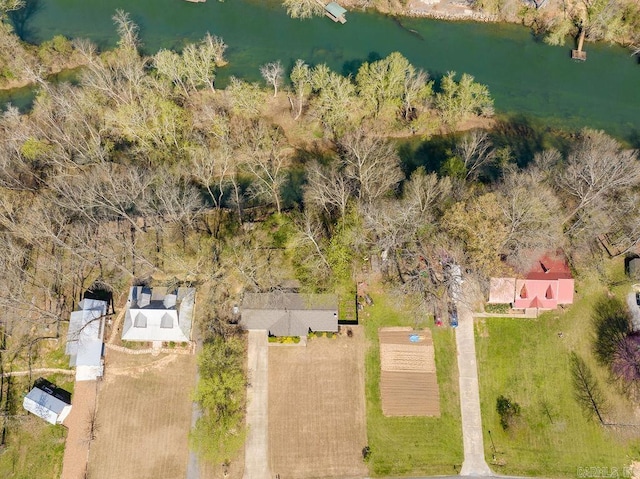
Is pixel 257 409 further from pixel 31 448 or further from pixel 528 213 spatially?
pixel 528 213

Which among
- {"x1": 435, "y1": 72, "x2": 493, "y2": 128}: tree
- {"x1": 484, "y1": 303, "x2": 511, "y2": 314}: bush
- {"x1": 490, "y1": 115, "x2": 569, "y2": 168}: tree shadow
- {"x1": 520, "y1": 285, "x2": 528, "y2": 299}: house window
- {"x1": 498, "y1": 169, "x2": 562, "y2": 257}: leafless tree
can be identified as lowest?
{"x1": 484, "y1": 303, "x2": 511, "y2": 314}: bush

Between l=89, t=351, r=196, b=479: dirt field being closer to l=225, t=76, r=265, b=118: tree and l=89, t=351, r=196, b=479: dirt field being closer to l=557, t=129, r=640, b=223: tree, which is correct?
l=225, t=76, r=265, b=118: tree

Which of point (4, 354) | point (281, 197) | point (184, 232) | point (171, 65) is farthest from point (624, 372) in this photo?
point (4, 354)

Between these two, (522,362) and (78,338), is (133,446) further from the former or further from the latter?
(522,362)

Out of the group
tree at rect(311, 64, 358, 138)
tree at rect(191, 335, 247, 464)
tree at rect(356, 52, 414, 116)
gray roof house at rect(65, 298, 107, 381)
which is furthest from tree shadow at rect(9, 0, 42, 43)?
tree at rect(191, 335, 247, 464)

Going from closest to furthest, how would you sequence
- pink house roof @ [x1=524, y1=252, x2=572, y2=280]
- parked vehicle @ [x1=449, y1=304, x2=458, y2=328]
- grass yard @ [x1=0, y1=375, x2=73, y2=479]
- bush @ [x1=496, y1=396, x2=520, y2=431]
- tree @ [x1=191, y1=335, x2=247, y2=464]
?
tree @ [x1=191, y1=335, x2=247, y2=464] → grass yard @ [x1=0, y1=375, x2=73, y2=479] → bush @ [x1=496, y1=396, x2=520, y2=431] → pink house roof @ [x1=524, y1=252, x2=572, y2=280] → parked vehicle @ [x1=449, y1=304, x2=458, y2=328]

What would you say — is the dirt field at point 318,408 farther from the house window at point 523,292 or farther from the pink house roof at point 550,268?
the pink house roof at point 550,268
